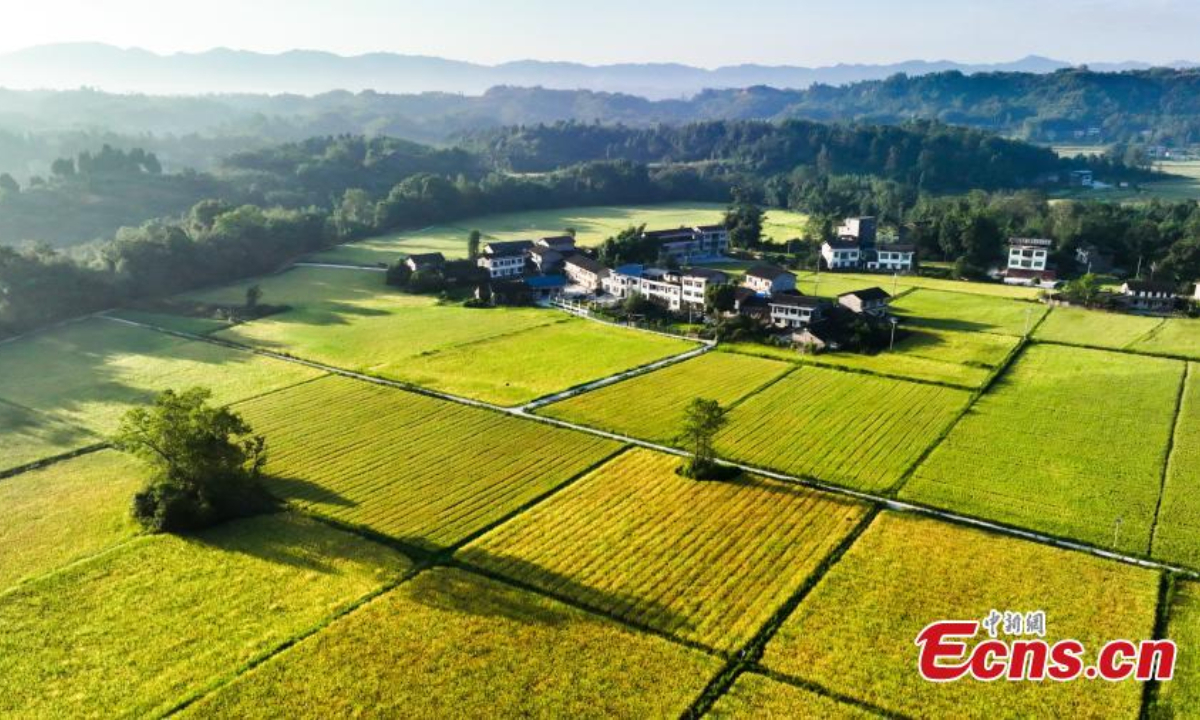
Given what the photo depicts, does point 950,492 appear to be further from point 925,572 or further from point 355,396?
point 355,396

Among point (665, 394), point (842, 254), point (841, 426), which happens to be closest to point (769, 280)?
point (842, 254)

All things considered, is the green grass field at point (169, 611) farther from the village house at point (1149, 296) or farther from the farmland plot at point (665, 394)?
the village house at point (1149, 296)

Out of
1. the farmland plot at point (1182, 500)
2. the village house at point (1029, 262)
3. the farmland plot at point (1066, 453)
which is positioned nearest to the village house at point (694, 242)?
the village house at point (1029, 262)

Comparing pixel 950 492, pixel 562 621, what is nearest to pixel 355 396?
pixel 562 621

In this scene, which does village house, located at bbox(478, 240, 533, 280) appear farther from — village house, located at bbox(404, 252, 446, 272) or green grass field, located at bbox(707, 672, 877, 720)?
green grass field, located at bbox(707, 672, 877, 720)

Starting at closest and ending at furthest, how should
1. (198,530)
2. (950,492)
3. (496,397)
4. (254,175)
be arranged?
1. (198,530)
2. (950,492)
3. (496,397)
4. (254,175)

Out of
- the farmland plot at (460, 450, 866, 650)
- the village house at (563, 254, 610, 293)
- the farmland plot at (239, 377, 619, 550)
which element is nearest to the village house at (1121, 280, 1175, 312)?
the village house at (563, 254, 610, 293)
